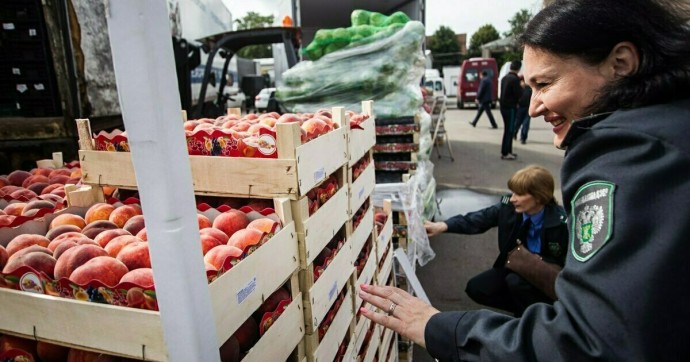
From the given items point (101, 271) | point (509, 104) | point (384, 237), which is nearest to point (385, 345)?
point (384, 237)

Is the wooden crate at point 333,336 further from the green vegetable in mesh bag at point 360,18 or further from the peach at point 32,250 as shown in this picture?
the green vegetable in mesh bag at point 360,18

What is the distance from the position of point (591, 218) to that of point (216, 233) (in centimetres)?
115

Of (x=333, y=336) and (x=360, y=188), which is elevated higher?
(x=360, y=188)

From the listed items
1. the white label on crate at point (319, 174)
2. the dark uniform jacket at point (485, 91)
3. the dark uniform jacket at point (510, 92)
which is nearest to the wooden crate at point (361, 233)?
the white label on crate at point (319, 174)

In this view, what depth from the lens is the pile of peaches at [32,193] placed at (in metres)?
1.82

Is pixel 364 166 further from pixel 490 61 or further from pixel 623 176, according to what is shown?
pixel 490 61

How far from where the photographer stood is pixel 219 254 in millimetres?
1362

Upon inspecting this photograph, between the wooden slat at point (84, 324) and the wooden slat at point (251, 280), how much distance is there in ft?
0.54

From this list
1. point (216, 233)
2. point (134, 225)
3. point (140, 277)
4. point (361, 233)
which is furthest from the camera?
point (361, 233)

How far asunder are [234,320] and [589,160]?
3.28ft

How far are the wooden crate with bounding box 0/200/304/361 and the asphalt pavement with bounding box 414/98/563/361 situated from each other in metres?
2.59

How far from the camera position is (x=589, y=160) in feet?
3.28

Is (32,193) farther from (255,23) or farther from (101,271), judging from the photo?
(255,23)

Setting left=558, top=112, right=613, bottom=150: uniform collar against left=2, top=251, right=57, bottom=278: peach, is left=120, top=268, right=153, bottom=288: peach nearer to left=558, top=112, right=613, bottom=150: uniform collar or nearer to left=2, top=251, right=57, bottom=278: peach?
left=2, top=251, right=57, bottom=278: peach
